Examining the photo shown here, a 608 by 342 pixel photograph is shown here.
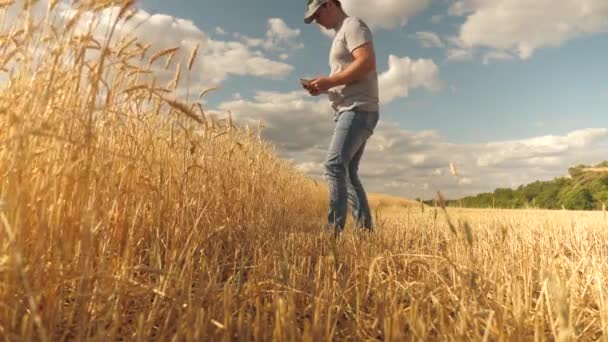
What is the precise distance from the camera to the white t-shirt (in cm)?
318

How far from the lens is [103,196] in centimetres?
183

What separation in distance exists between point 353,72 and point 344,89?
195mm

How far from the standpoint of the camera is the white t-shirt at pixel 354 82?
125 inches

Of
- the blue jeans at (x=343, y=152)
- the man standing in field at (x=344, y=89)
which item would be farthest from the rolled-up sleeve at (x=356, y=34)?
the blue jeans at (x=343, y=152)

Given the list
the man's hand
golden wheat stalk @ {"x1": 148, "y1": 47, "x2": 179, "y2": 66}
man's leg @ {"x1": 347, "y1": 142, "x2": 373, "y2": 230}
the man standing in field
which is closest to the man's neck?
the man standing in field

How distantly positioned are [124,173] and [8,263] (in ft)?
2.94

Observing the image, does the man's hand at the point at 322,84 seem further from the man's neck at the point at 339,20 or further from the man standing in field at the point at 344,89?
the man's neck at the point at 339,20

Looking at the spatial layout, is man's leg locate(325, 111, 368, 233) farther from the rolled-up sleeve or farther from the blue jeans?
the rolled-up sleeve

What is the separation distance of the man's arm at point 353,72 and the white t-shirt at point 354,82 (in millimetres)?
51

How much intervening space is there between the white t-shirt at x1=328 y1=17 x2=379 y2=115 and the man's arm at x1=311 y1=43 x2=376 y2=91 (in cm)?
5

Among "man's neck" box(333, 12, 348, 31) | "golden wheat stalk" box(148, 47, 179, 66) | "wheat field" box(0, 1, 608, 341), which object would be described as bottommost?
"wheat field" box(0, 1, 608, 341)

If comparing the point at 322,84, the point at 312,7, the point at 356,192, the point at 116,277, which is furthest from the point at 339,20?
the point at 116,277

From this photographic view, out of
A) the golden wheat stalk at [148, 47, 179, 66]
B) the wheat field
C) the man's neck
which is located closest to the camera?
the wheat field

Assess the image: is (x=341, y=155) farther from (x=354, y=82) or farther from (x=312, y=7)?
(x=312, y=7)
